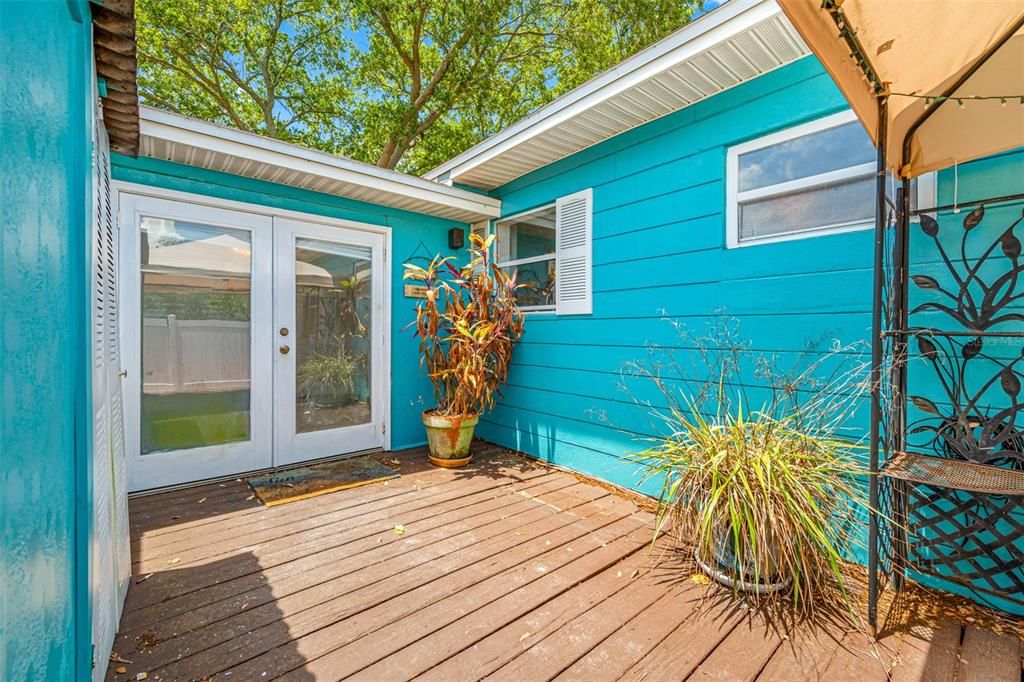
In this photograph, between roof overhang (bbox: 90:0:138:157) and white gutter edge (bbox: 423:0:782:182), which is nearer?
roof overhang (bbox: 90:0:138:157)

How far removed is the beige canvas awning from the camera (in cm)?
141

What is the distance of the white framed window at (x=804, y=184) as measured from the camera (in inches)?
88.8

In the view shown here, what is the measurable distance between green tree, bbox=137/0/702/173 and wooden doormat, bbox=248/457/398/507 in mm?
7113

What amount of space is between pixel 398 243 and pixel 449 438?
1.92 meters

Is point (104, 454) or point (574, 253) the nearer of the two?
point (104, 454)

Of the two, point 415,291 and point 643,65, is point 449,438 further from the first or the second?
point 643,65

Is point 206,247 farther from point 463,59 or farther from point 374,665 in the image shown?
point 463,59

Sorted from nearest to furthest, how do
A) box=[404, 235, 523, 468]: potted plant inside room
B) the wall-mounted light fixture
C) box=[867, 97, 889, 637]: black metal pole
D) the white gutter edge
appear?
1. box=[867, 97, 889, 637]: black metal pole
2. the white gutter edge
3. box=[404, 235, 523, 468]: potted plant inside room
4. the wall-mounted light fixture

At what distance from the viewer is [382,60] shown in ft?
28.2

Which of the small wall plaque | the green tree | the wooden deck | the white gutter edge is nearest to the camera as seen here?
the wooden deck

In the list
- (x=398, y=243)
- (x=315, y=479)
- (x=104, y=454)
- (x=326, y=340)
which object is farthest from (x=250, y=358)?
(x=104, y=454)

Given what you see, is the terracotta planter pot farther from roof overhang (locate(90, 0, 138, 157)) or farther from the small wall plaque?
roof overhang (locate(90, 0, 138, 157))

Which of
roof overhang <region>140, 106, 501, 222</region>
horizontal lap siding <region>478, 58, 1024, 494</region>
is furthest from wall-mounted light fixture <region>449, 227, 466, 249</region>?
horizontal lap siding <region>478, 58, 1024, 494</region>

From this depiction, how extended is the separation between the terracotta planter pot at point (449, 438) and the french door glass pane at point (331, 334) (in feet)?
2.51
